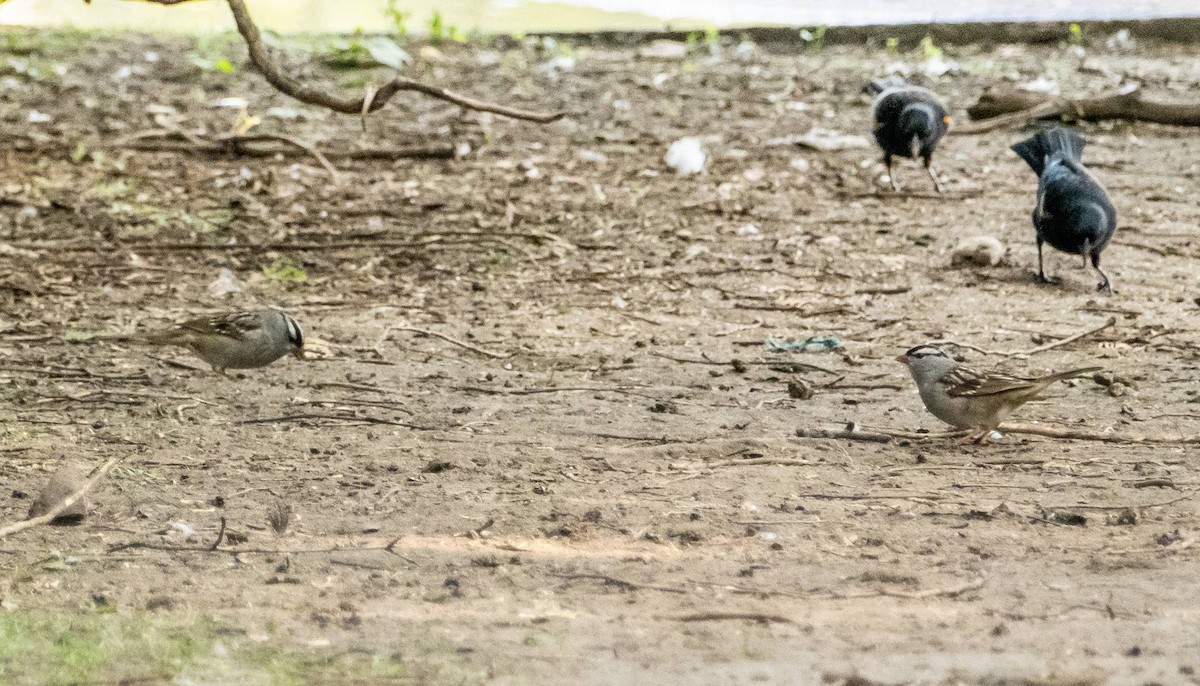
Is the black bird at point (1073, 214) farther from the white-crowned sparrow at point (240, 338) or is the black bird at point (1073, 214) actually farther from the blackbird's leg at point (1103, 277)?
the white-crowned sparrow at point (240, 338)

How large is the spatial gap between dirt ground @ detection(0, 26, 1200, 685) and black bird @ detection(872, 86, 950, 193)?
0.30m

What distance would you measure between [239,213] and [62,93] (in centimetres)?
317

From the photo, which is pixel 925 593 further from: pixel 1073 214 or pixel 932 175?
pixel 932 175

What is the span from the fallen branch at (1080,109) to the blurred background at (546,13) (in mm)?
2566

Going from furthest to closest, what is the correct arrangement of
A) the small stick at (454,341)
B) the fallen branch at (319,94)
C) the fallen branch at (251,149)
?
the fallen branch at (251,149), the small stick at (454,341), the fallen branch at (319,94)

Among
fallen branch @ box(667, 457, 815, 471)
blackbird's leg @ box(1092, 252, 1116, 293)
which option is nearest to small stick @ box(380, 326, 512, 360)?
fallen branch @ box(667, 457, 815, 471)

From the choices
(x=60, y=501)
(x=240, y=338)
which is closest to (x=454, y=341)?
(x=240, y=338)

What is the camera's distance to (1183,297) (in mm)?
7121

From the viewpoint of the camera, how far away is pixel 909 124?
28.7ft

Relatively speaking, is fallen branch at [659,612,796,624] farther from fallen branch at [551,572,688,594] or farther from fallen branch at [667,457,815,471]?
fallen branch at [667,457,815,471]

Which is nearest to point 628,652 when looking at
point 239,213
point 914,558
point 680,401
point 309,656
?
point 309,656

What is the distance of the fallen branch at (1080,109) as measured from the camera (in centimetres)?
986

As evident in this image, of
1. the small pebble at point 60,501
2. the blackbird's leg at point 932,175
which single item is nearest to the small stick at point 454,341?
the small pebble at point 60,501

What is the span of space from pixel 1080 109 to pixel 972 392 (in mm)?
5665
